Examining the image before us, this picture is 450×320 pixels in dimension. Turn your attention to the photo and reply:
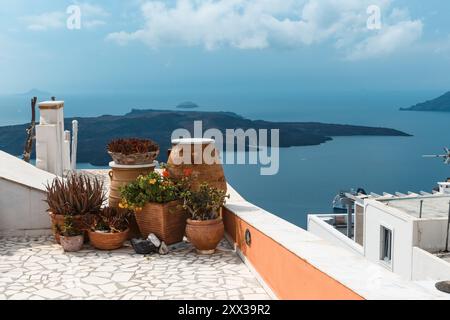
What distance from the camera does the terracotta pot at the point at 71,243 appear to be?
5.93m

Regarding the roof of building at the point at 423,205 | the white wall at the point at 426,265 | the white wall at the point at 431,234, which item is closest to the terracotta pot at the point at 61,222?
the white wall at the point at 426,265

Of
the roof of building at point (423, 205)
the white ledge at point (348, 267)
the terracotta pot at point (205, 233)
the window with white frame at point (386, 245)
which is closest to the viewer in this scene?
the white ledge at point (348, 267)

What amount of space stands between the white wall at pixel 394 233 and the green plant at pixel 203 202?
49.5ft

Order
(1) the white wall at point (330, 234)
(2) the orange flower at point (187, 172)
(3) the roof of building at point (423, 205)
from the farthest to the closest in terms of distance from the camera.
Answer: (1) the white wall at point (330, 234) < (3) the roof of building at point (423, 205) < (2) the orange flower at point (187, 172)

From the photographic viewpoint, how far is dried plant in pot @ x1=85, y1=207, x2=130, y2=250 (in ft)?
19.6

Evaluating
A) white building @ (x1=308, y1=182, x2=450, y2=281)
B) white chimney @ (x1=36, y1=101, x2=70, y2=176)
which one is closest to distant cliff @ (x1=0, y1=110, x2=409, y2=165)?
white chimney @ (x1=36, y1=101, x2=70, y2=176)

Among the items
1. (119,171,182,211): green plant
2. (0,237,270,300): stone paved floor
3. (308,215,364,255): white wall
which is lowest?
Result: (308,215,364,255): white wall

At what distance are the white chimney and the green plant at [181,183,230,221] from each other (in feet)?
17.2

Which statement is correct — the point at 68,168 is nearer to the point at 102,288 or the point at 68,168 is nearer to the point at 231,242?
the point at 231,242

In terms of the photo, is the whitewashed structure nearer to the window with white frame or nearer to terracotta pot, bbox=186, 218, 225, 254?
terracotta pot, bbox=186, 218, 225, 254

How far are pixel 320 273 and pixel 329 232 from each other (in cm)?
2971

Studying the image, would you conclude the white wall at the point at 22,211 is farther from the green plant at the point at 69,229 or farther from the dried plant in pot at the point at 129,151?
the dried plant in pot at the point at 129,151

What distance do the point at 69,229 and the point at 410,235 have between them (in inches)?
626

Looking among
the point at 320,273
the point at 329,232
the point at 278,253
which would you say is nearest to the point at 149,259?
the point at 278,253
